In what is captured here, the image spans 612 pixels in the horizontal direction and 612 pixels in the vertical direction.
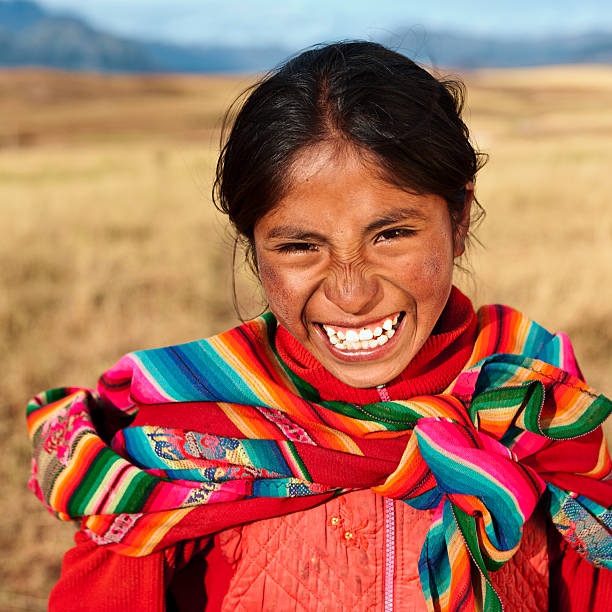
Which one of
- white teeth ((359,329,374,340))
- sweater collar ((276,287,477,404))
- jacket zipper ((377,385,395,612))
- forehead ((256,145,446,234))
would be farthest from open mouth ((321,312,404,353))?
jacket zipper ((377,385,395,612))

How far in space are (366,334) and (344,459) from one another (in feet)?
0.92

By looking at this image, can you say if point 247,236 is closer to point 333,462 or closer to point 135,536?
point 333,462

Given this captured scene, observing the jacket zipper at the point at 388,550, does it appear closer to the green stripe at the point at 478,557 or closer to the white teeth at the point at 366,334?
the green stripe at the point at 478,557

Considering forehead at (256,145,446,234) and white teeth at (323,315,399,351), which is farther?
white teeth at (323,315,399,351)

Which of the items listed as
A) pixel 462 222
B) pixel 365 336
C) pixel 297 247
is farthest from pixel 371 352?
pixel 462 222

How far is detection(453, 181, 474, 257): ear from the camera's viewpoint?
1723mm

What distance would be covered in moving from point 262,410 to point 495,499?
54 cm

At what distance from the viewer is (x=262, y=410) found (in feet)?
5.45

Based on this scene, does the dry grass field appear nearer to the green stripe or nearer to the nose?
the nose

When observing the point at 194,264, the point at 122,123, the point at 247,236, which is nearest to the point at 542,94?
the point at 122,123

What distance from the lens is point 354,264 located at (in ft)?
4.94

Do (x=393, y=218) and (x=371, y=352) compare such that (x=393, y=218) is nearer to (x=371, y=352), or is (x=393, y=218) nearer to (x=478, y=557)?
(x=371, y=352)

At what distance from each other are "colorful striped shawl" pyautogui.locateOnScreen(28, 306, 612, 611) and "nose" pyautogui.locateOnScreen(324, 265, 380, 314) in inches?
10.5

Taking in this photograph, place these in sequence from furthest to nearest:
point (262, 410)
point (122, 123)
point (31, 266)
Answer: point (122, 123) < point (31, 266) < point (262, 410)
